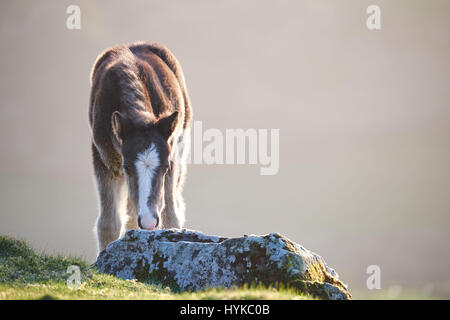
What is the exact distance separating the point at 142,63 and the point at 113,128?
247 cm

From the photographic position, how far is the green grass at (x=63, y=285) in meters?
7.05

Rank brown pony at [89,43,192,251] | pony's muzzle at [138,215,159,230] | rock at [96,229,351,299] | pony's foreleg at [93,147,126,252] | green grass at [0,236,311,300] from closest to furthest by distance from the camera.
→ green grass at [0,236,311,300], rock at [96,229,351,299], pony's muzzle at [138,215,159,230], brown pony at [89,43,192,251], pony's foreleg at [93,147,126,252]

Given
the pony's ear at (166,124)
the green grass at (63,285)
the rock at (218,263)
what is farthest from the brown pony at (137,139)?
the green grass at (63,285)

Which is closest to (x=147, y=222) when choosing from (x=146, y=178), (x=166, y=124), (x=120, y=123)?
(x=146, y=178)

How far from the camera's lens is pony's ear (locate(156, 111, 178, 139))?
→ 1112 centimetres

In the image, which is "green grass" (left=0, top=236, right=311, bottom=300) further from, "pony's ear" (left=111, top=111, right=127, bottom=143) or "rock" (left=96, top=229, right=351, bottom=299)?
"pony's ear" (left=111, top=111, right=127, bottom=143)

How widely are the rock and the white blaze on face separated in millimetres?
275

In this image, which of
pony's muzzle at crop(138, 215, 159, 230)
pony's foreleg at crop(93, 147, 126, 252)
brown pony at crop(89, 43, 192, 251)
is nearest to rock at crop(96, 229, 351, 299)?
pony's muzzle at crop(138, 215, 159, 230)

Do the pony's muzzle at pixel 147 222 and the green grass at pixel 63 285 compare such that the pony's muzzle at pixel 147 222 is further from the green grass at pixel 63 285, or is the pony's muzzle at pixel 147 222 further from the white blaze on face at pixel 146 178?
the green grass at pixel 63 285

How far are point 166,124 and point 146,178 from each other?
4.40 feet

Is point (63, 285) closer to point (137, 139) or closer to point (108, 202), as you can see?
point (137, 139)

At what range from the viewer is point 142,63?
1330 centimetres

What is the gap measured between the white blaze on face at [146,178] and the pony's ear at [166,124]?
48cm
